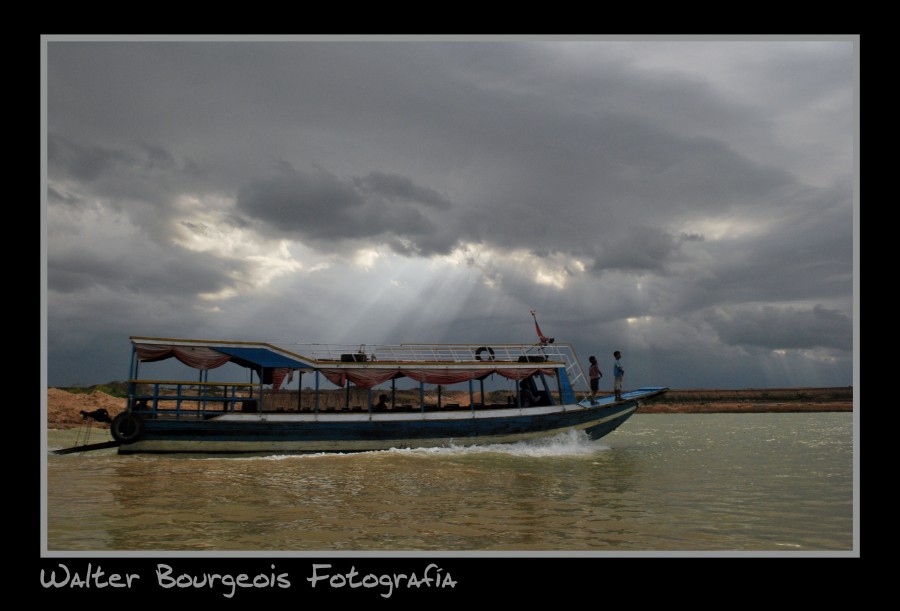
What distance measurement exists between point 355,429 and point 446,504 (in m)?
8.20

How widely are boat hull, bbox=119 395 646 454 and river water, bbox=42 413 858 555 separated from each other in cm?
55

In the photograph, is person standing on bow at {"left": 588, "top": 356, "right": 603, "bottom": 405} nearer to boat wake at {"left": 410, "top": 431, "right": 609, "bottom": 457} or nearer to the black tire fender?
boat wake at {"left": 410, "top": 431, "right": 609, "bottom": 457}

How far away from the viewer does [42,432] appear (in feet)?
19.1

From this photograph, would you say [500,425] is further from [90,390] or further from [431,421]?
[90,390]

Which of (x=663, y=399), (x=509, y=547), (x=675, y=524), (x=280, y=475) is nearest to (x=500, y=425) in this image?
(x=280, y=475)

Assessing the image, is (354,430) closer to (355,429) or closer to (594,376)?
(355,429)

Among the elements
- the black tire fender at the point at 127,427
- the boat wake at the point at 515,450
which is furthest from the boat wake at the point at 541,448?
the black tire fender at the point at 127,427

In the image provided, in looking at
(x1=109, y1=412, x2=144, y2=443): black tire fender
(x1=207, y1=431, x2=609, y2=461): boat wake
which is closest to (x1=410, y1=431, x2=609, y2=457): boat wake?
(x1=207, y1=431, x2=609, y2=461): boat wake

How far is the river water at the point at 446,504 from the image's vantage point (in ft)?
24.6

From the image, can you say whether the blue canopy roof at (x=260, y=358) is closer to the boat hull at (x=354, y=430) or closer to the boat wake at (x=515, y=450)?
the boat hull at (x=354, y=430)

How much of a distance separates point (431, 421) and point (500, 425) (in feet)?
7.65

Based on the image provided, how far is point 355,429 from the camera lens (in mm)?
17453

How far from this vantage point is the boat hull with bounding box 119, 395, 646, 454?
648 inches

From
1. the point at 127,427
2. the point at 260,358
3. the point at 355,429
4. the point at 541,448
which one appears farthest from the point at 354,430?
the point at 127,427
